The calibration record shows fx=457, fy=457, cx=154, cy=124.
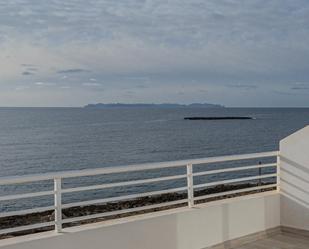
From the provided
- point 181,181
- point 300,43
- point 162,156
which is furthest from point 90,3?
point 162,156

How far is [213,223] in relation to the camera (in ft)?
16.4

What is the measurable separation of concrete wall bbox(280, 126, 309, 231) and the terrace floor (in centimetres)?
22

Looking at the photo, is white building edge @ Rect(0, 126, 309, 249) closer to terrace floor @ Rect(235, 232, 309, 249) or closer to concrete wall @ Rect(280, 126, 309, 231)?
concrete wall @ Rect(280, 126, 309, 231)

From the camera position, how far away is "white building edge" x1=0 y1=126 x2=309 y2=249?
3990 mm

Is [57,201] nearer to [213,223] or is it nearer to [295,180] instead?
[213,223]

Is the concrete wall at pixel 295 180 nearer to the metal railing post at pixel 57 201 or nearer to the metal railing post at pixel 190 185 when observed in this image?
the metal railing post at pixel 190 185

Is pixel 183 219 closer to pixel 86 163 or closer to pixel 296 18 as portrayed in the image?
pixel 296 18

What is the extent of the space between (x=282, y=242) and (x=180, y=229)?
4.49 ft

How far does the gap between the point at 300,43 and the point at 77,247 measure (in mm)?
11251

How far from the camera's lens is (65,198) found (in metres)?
19.8

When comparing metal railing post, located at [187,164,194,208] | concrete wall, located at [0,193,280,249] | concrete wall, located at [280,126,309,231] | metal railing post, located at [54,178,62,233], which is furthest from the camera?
concrete wall, located at [280,126,309,231]

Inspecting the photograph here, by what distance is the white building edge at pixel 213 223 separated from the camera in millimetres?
3990

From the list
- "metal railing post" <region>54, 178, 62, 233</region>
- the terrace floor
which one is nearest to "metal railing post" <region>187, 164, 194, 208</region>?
the terrace floor

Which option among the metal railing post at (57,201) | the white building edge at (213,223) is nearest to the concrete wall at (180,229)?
the white building edge at (213,223)
